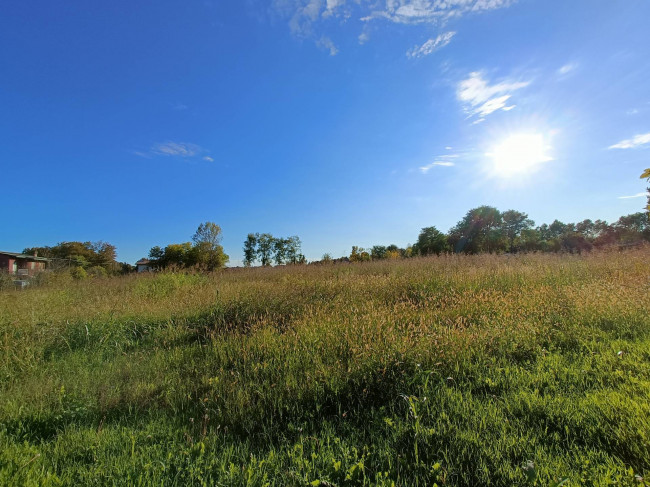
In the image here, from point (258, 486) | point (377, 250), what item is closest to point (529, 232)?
point (377, 250)

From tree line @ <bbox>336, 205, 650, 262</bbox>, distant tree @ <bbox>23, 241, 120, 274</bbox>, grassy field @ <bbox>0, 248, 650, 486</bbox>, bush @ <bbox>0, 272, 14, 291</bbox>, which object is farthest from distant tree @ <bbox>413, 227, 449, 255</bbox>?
distant tree @ <bbox>23, 241, 120, 274</bbox>

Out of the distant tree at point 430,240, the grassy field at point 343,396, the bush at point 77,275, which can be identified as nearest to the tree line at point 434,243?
the distant tree at point 430,240

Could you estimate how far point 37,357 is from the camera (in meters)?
3.60

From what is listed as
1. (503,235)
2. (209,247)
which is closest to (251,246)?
(209,247)

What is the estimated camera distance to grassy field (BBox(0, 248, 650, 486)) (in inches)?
60.1

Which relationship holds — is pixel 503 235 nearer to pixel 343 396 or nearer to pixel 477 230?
pixel 477 230

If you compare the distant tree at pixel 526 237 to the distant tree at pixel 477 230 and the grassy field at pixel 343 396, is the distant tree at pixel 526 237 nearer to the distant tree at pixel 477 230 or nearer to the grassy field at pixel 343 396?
the distant tree at pixel 477 230

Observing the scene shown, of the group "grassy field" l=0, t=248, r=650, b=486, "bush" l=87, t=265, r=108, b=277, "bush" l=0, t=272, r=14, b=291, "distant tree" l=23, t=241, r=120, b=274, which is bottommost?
"grassy field" l=0, t=248, r=650, b=486

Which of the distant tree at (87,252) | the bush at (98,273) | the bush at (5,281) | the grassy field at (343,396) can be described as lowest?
the grassy field at (343,396)

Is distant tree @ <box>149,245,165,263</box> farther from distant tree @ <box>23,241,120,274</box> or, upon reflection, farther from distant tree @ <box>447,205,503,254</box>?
distant tree @ <box>447,205,503,254</box>

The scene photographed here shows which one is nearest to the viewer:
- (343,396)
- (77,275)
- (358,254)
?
(343,396)

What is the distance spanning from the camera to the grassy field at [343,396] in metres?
1.53

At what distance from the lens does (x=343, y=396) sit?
2.37 metres

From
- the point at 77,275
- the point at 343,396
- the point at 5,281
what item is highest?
the point at 77,275
